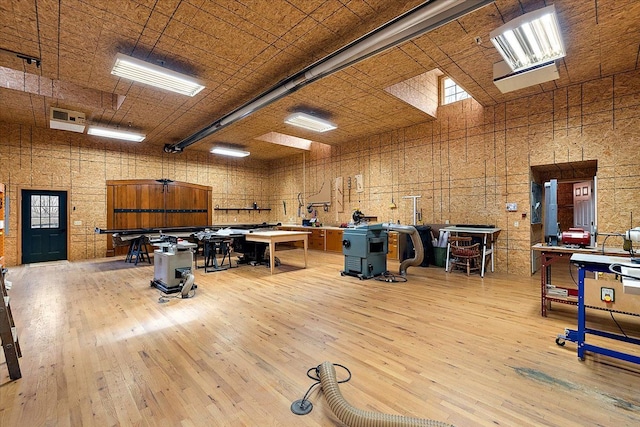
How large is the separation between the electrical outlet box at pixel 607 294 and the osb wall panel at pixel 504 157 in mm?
3437

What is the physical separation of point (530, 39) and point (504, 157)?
305 centimetres

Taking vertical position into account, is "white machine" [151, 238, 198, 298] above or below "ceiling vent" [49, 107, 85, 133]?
below

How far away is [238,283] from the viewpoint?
17.0 ft

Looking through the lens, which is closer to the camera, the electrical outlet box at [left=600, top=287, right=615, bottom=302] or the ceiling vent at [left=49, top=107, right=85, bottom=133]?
the electrical outlet box at [left=600, top=287, right=615, bottom=302]

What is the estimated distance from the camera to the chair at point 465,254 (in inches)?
224

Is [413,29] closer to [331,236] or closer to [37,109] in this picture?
[331,236]

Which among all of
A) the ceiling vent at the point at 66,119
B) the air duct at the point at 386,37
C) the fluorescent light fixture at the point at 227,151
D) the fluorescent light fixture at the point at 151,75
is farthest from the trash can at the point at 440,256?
the ceiling vent at the point at 66,119

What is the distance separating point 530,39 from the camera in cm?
336

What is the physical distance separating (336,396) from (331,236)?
719cm

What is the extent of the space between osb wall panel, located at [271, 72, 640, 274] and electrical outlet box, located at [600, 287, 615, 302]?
3.44m

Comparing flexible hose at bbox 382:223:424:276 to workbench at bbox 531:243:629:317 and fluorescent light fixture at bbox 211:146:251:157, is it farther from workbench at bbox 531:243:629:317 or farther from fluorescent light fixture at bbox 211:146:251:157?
fluorescent light fixture at bbox 211:146:251:157

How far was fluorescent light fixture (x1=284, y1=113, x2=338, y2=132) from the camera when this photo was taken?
19.1ft

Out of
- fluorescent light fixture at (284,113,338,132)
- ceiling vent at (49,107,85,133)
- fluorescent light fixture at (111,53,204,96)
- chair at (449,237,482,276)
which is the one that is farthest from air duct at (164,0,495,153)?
ceiling vent at (49,107,85,133)

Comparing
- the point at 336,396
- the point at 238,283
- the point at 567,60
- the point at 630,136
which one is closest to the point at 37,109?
the point at 238,283
